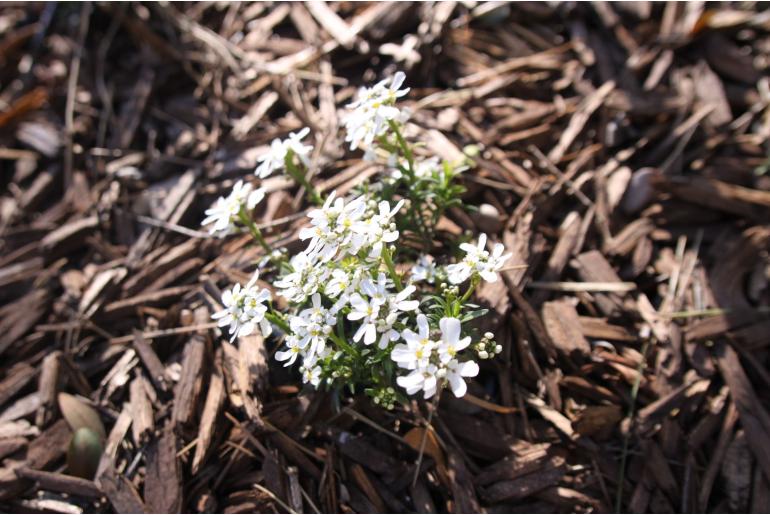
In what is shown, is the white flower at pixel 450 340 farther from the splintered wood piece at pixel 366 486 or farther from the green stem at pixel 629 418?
the green stem at pixel 629 418

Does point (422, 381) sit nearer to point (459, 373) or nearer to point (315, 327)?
point (459, 373)

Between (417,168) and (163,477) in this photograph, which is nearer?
(163,477)

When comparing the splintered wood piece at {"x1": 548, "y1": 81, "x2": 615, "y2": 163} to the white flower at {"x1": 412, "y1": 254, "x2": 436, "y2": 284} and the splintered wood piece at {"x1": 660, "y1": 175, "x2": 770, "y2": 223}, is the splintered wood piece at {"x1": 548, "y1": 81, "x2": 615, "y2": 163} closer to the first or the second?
the splintered wood piece at {"x1": 660, "y1": 175, "x2": 770, "y2": 223}

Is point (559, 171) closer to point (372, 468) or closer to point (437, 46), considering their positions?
point (437, 46)

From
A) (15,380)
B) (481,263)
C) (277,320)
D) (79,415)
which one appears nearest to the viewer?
(481,263)

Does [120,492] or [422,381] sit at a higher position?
[422,381]

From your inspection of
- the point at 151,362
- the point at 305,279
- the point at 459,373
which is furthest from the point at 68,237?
the point at 459,373

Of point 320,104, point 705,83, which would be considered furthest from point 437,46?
point 705,83

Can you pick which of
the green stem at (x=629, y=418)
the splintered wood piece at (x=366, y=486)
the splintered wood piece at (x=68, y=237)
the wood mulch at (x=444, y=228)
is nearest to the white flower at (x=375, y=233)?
the wood mulch at (x=444, y=228)
